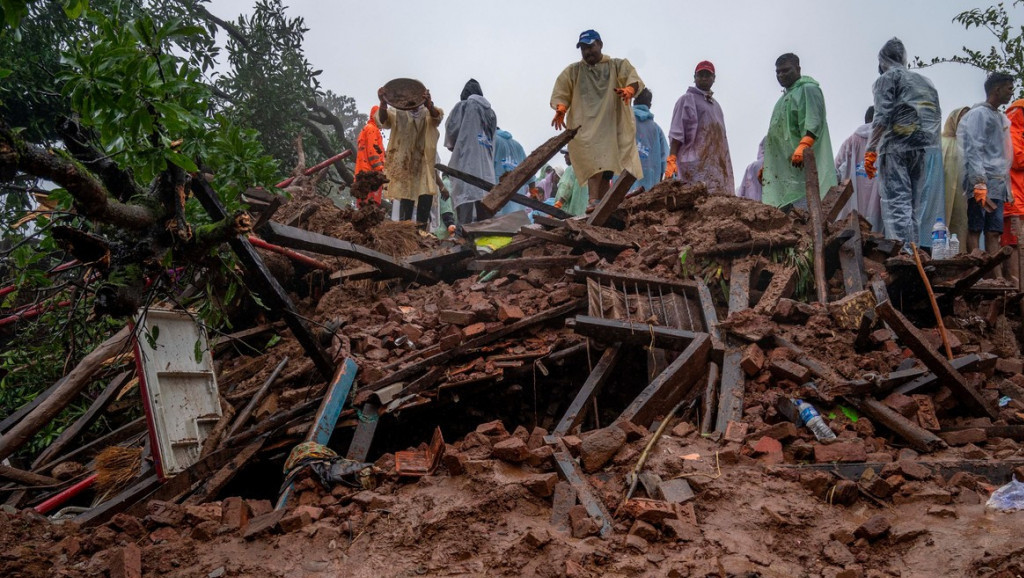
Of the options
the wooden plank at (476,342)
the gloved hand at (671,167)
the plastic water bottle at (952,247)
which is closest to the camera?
A: the wooden plank at (476,342)

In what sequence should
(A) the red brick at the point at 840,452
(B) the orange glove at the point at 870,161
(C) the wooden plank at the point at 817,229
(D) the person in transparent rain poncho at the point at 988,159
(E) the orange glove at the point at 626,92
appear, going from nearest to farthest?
(A) the red brick at the point at 840,452 → (C) the wooden plank at the point at 817,229 → (B) the orange glove at the point at 870,161 → (D) the person in transparent rain poncho at the point at 988,159 → (E) the orange glove at the point at 626,92

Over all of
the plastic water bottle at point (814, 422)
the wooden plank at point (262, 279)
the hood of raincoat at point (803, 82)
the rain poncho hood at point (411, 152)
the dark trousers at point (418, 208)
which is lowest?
the plastic water bottle at point (814, 422)

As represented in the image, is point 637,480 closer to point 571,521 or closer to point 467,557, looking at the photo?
point 571,521

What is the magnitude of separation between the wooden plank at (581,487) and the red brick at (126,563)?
234 cm

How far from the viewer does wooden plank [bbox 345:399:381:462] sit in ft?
15.1

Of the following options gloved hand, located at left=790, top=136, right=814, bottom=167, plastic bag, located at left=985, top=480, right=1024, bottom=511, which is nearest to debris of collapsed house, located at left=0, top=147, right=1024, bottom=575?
plastic bag, located at left=985, top=480, right=1024, bottom=511

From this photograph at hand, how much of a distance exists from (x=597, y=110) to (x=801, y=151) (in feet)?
8.66

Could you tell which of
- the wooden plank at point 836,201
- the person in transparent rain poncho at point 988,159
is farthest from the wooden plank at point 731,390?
the person in transparent rain poncho at point 988,159

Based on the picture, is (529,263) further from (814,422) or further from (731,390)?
(814,422)

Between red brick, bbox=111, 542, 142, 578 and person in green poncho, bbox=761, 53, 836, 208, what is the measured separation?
25.5 ft

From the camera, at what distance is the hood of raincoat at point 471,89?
34.5ft

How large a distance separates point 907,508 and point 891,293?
Result: 3639 millimetres

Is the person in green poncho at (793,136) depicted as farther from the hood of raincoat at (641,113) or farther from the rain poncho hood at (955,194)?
the hood of raincoat at (641,113)

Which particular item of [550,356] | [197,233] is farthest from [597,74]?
[197,233]
